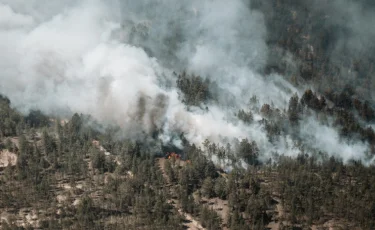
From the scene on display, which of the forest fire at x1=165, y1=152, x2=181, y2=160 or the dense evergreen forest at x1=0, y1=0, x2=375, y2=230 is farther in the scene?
the forest fire at x1=165, y1=152, x2=181, y2=160

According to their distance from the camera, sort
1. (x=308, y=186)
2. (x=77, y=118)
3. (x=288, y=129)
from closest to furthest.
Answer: (x=308, y=186)
(x=77, y=118)
(x=288, y=129)

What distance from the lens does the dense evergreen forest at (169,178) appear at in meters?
128

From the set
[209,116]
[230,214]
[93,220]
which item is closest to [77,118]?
[209,116]

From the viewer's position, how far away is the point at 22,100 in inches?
7712

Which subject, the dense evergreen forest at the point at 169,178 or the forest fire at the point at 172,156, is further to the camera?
the forest fire at the point at 172,156

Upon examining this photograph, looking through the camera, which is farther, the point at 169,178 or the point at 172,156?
the point at 172,156

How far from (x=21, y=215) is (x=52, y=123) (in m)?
68.0

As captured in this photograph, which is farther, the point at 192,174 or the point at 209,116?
the point at 209,116

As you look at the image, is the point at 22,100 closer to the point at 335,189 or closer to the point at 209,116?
the point at 209,116

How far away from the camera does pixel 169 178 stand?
15000cm

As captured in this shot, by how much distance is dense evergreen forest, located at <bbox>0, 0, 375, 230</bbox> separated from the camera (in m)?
128

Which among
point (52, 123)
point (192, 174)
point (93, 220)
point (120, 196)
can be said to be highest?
point (52, 123)

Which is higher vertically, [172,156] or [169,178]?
[172,156]

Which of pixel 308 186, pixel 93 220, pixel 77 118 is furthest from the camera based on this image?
pixel 77 118
